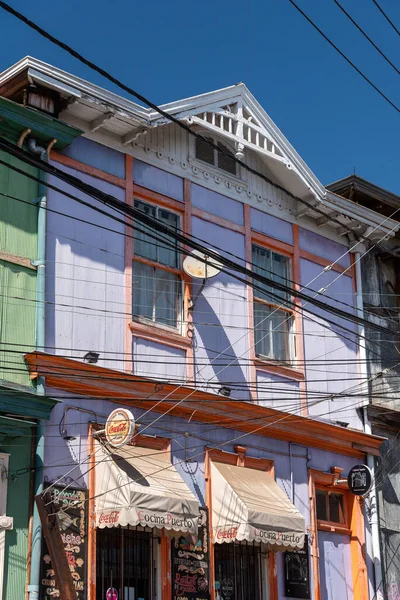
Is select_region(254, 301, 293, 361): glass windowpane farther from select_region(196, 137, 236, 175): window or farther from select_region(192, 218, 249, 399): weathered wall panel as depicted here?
select_region(196, 137, 236, 175): window

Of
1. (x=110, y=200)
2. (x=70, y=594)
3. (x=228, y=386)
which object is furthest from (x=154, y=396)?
(x=110, y=200)

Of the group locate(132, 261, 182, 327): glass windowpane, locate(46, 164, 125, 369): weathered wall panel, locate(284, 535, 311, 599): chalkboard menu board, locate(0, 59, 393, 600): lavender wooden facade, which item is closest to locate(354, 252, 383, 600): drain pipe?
locate(0, 59, 393, 600): lavender wooden facade

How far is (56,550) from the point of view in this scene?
518 inches

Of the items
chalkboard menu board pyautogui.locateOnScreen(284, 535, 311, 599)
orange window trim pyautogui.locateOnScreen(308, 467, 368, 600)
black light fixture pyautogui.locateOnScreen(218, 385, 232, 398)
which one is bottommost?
chalkboard menu board pyautogui.locateOnScreen(284, 535, 311, 599)

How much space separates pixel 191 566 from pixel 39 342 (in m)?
4.37

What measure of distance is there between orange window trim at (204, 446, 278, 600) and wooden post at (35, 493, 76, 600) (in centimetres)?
357

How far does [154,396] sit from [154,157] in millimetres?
4361

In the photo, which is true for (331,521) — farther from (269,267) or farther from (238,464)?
(269,267)

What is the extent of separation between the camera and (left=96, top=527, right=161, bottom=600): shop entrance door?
48.9 feet

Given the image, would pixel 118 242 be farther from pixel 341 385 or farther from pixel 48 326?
pixel 341 385

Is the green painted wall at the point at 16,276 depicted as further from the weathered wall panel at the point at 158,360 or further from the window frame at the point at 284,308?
the window frame at the point at 284,308

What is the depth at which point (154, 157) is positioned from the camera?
58.3 ft

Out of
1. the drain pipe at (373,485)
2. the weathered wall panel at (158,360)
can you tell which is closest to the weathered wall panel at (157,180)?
the weathered wall panel at (158,360)

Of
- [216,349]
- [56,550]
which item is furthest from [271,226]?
[56,550]
